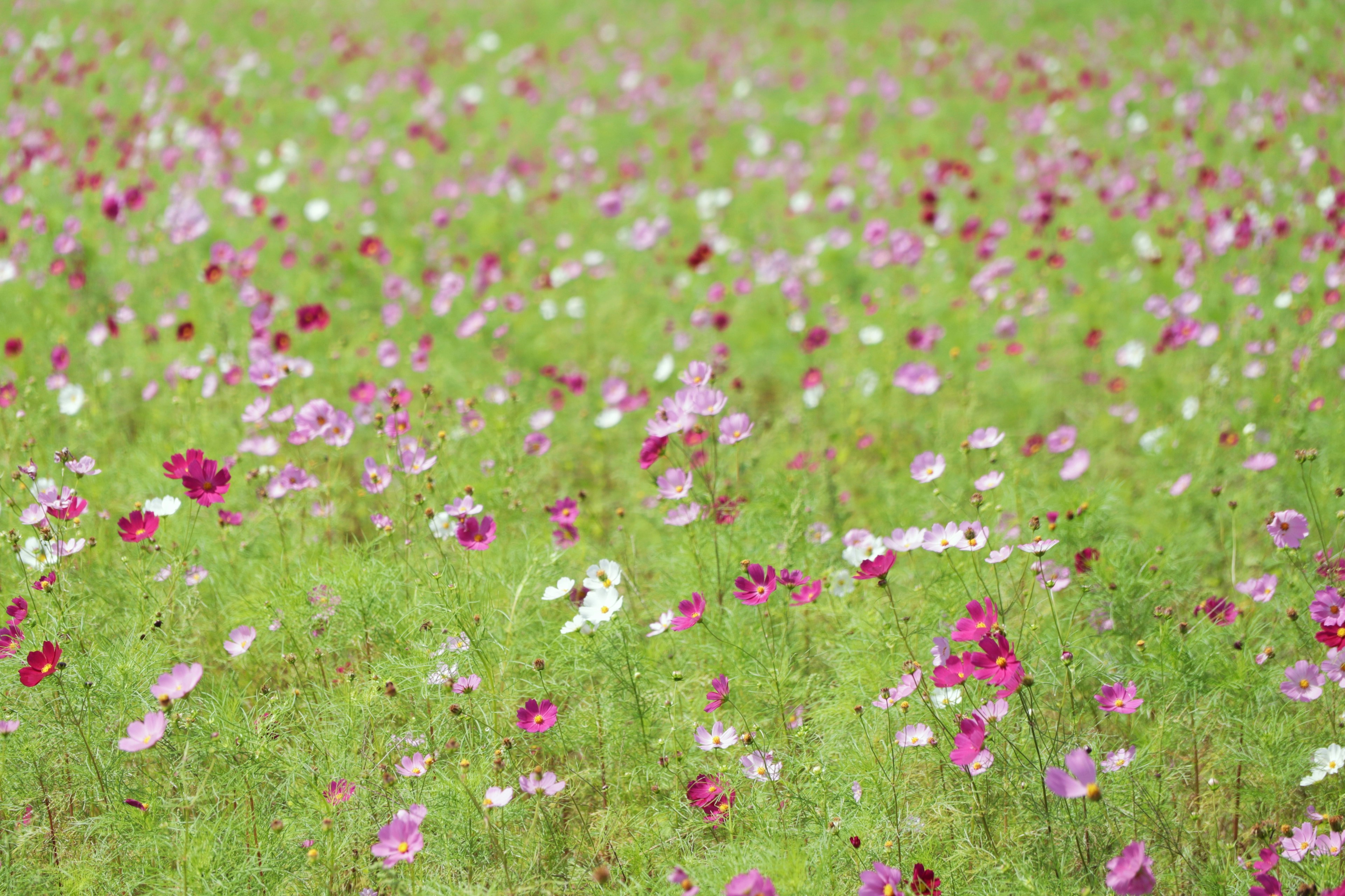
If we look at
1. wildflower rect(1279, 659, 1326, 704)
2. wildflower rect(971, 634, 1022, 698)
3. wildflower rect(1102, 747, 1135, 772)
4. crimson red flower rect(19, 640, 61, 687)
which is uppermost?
crimson red flower rect(19, 640, 61, 687)

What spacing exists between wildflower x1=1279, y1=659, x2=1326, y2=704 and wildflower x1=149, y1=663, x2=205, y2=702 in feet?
7.33

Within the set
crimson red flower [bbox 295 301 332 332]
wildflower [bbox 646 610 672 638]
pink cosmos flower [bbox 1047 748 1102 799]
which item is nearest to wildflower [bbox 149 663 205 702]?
wildflower [bbox 646 610 672 638]

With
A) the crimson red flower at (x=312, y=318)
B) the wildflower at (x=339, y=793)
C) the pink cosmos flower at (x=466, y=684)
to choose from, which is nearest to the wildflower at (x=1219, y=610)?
the pink cosmos flower at (x=466, y=684)

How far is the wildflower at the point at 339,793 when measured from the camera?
185cm

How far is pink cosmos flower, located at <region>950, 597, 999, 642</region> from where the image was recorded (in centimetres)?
176

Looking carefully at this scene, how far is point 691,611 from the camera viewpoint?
7.05 feet

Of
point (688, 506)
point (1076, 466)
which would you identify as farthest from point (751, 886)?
point (1076, 466)

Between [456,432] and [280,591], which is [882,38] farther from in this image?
[280,591]

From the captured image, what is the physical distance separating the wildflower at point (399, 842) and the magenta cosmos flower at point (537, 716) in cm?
31

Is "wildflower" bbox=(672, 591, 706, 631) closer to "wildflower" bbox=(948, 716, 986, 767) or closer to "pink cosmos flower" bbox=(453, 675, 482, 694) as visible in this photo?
"pink cosmos flower" bbox=(453, 675, 482, 694)

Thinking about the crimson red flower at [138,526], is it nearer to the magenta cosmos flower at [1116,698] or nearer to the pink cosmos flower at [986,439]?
the pink cosmos flower at [986,439]

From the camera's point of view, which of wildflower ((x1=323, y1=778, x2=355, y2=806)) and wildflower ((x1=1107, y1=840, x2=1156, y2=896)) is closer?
wildflower ((x1=1107, y1=840, x2=1156, y2=896))

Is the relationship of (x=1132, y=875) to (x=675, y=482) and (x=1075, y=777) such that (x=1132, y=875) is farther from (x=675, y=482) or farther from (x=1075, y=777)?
(x=675, y=482)

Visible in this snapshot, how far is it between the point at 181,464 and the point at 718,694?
1487 millimetres
